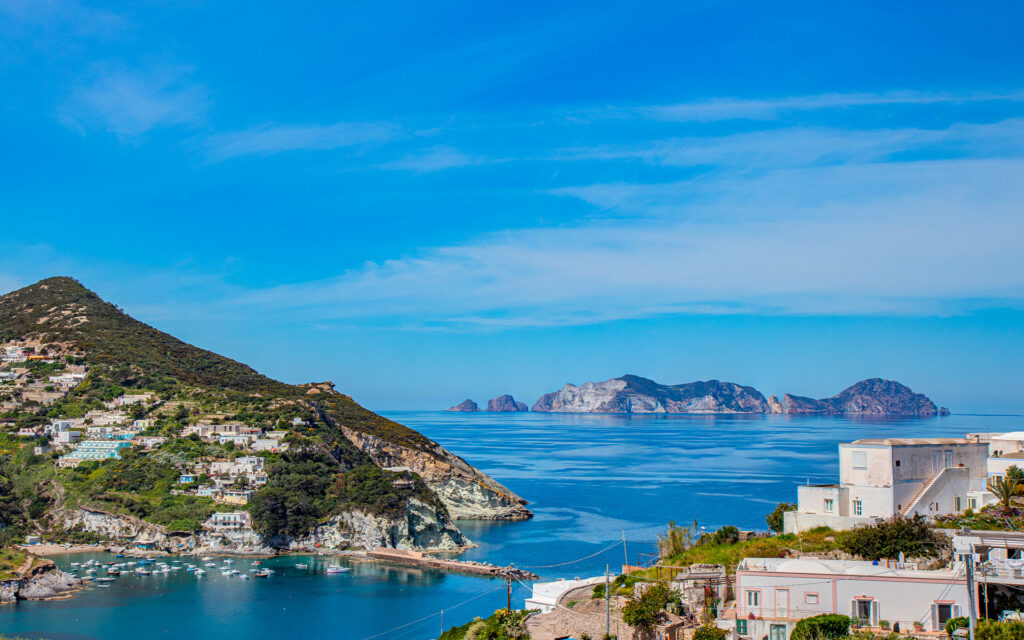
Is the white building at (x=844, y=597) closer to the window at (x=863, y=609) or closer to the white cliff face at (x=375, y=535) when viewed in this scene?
the window at (x=863, y=609)

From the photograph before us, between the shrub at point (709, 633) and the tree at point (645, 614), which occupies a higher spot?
the shrub at point (709, 633)

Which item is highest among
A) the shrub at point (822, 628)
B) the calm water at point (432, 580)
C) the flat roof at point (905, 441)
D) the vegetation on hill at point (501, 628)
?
the flat roof at point (905, 441)

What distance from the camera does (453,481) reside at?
328ft

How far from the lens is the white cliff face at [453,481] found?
95312mm

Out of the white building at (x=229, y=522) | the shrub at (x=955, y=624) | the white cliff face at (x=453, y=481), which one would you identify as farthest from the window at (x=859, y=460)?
the white cliff face at (x=453, y=481)

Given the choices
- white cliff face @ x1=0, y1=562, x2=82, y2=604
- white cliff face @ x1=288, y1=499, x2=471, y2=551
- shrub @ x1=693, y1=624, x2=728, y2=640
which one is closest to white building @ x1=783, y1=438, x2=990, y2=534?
shrub @ x1=693, y1=624, x2=728, y2=640

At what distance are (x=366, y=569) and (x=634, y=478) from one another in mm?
58099

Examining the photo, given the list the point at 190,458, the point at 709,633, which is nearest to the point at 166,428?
the point at 190,458

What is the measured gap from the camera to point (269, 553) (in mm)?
73188

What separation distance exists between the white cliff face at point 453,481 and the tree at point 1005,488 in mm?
63293

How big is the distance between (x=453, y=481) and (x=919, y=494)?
70.9 meters

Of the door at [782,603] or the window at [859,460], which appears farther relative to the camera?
the window at [859,460]

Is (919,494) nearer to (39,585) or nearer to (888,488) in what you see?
(888,488)

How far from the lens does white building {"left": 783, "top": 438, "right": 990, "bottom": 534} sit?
33.1 metres
